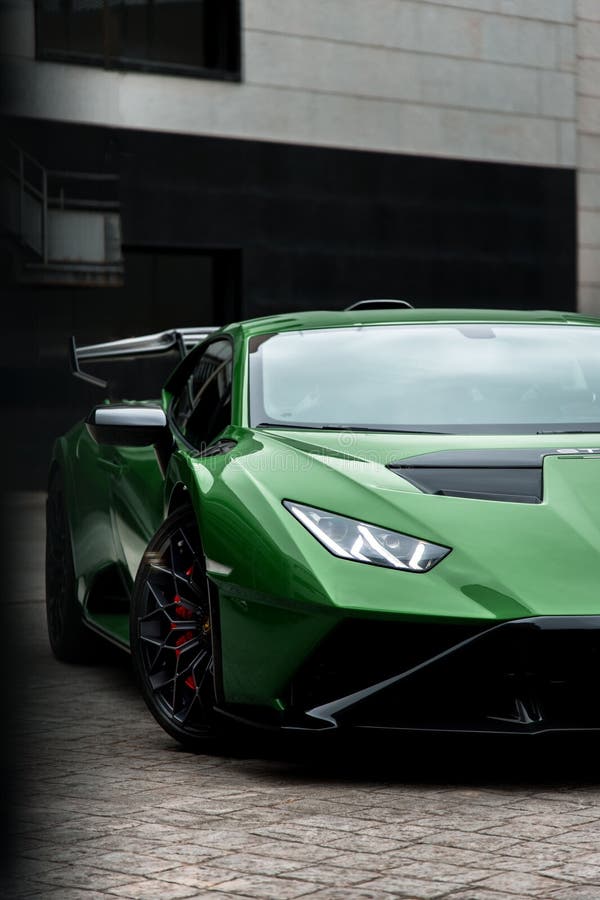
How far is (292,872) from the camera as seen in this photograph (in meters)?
3.24

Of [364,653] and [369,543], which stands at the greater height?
[369,543]

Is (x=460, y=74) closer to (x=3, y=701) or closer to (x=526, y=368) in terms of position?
(x=526, y=368)

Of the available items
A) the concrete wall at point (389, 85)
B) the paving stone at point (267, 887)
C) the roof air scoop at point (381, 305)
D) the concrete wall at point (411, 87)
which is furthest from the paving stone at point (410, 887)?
the concrete wall at point (389, 85)

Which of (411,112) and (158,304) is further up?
(411,112)

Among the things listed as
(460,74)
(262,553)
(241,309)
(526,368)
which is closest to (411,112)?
(460,74)

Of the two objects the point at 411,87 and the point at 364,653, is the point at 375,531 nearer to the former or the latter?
the point at 364,653

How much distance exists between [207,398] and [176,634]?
1.14 metres

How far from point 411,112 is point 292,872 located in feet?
58.2

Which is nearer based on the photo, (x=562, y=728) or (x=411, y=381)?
(x=562, y=728)

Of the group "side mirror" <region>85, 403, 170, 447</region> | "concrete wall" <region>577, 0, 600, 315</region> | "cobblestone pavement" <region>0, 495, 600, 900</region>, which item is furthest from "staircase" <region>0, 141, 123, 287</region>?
"cobblestone pavement" <region>0, 495, 600, 900</region>

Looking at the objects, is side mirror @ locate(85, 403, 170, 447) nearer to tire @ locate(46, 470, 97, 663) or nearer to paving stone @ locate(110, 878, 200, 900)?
tire @ locate(46, 470, 97, 663)

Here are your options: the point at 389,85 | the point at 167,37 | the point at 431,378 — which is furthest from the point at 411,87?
the point at 431,378

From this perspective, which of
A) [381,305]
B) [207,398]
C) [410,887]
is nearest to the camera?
[410,887]

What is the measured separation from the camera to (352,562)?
3.98 meters
